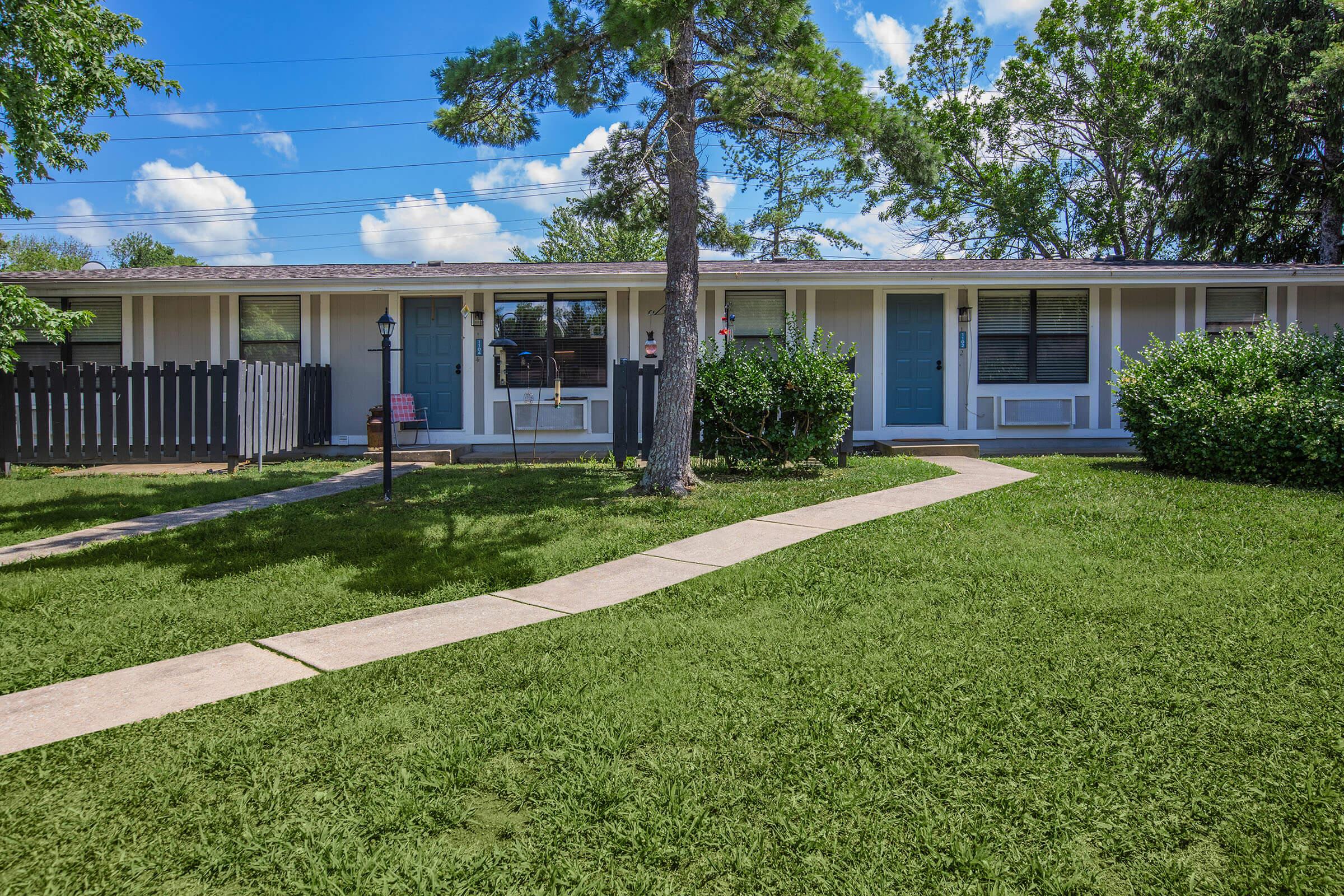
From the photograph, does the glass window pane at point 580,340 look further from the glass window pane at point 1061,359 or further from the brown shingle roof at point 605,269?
the glass window pane at point 1061,359

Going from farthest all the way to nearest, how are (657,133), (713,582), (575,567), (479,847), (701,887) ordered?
(657,133)
(575,567)
(713,582)
(479,847)
(701,887)

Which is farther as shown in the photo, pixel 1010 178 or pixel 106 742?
pixel 1010 178

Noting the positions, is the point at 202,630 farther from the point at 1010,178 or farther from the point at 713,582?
the point at 1010,178

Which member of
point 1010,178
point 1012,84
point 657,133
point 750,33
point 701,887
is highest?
point 1012,84

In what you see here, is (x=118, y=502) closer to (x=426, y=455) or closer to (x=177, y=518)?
(x=177, y=518)

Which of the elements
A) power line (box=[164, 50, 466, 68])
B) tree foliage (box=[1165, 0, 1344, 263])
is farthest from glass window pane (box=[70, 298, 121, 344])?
tree foliage (box=[1165, 0, 1344, 263])

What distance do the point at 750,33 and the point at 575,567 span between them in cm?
590

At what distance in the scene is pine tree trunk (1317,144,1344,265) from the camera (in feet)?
59.3

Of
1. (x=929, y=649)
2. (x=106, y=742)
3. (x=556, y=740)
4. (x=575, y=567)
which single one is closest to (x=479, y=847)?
(x=556, y=740)

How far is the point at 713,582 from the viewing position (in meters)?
4.58

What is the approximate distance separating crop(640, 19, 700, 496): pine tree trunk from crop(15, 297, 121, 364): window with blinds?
924 centimetres

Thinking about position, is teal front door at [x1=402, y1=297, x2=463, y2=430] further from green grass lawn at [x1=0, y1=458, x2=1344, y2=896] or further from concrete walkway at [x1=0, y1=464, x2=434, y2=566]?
green grass lawn at [x1=0, y1=458, x2=1344, y2=896]

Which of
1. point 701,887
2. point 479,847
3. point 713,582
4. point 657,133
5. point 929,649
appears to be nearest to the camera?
point 701,887

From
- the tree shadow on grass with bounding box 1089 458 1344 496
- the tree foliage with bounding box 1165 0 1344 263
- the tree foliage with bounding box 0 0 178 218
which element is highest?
the tree foliage with bounding box 1165 0 1344 263
